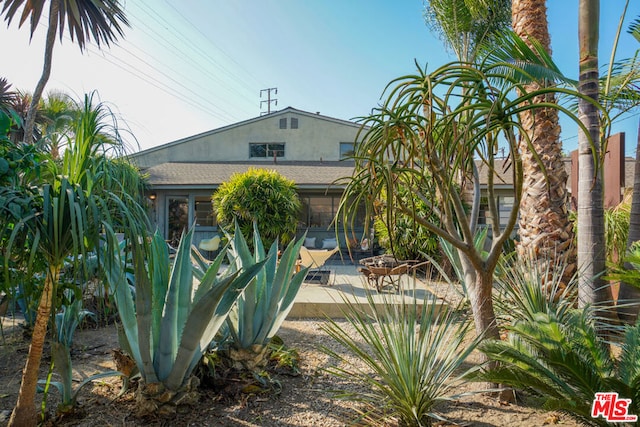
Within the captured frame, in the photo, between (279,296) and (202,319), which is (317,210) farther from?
(202,319)

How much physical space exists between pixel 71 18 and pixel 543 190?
15.9 metres

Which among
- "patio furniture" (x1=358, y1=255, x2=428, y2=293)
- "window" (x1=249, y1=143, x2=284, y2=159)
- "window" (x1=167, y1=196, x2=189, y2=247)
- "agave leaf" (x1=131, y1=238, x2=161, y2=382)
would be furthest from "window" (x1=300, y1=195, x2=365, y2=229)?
"agave leaf" (x1=131, y1=238, x2=161, y2=382)

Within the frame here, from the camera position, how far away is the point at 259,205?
441 inches

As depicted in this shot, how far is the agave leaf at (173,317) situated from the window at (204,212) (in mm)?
12797

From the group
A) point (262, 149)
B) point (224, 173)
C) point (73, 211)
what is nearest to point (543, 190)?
point (73, 211)

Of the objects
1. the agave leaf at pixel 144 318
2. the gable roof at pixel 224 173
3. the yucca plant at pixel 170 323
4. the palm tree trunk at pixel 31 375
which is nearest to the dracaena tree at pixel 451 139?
the yucca plant at pixel 170 323

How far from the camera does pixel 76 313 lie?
3436 mm

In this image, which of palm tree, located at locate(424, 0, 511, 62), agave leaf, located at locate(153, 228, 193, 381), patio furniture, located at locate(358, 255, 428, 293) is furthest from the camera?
palm tree, located at locate(424, 0, 511, 62)

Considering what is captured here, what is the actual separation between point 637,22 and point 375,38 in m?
7.11

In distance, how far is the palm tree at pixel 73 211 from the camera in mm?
1751

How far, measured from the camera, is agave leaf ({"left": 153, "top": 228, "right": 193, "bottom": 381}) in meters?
2.51

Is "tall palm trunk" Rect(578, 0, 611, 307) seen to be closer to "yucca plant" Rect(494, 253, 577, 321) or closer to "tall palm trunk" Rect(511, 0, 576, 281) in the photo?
"yucca plant" Rect(494, 253, 577, 321)

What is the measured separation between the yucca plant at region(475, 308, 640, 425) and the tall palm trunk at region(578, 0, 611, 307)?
1135mm

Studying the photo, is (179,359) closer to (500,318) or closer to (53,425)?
(53,425)
